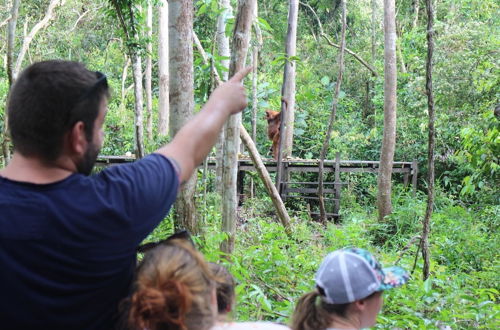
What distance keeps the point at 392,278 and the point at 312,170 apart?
12.7 meters

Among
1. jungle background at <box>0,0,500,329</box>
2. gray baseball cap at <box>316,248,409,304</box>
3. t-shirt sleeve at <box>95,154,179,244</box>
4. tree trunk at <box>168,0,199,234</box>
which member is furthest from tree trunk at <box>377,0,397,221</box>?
t-shirt sleeve at <box>95,154,179,244</box>

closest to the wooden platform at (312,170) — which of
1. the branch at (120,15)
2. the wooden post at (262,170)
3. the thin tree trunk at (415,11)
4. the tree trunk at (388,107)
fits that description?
the tree trunk at (388,107)

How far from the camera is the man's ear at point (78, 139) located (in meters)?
1.33

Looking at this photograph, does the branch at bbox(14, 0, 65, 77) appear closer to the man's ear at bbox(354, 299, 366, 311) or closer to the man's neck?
the man's neck

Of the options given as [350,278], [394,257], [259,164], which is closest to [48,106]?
[350,278]

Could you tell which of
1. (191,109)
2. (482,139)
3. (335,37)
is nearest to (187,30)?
(191,109)

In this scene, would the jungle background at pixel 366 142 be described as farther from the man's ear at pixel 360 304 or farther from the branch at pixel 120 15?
the man's ear at pixel 360 304

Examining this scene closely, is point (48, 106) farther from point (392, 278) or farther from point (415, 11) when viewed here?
point (415, 11)

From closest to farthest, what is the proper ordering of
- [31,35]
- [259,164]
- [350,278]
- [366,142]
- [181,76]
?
[350,278]
[181,76]
[259,164]
[31,35]
[366,142]

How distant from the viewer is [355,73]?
2209 centimetres

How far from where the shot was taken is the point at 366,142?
17.9 m

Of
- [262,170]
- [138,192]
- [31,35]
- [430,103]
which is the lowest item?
[262,170]

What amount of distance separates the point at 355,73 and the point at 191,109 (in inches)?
739

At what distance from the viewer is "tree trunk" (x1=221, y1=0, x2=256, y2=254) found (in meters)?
4.96
